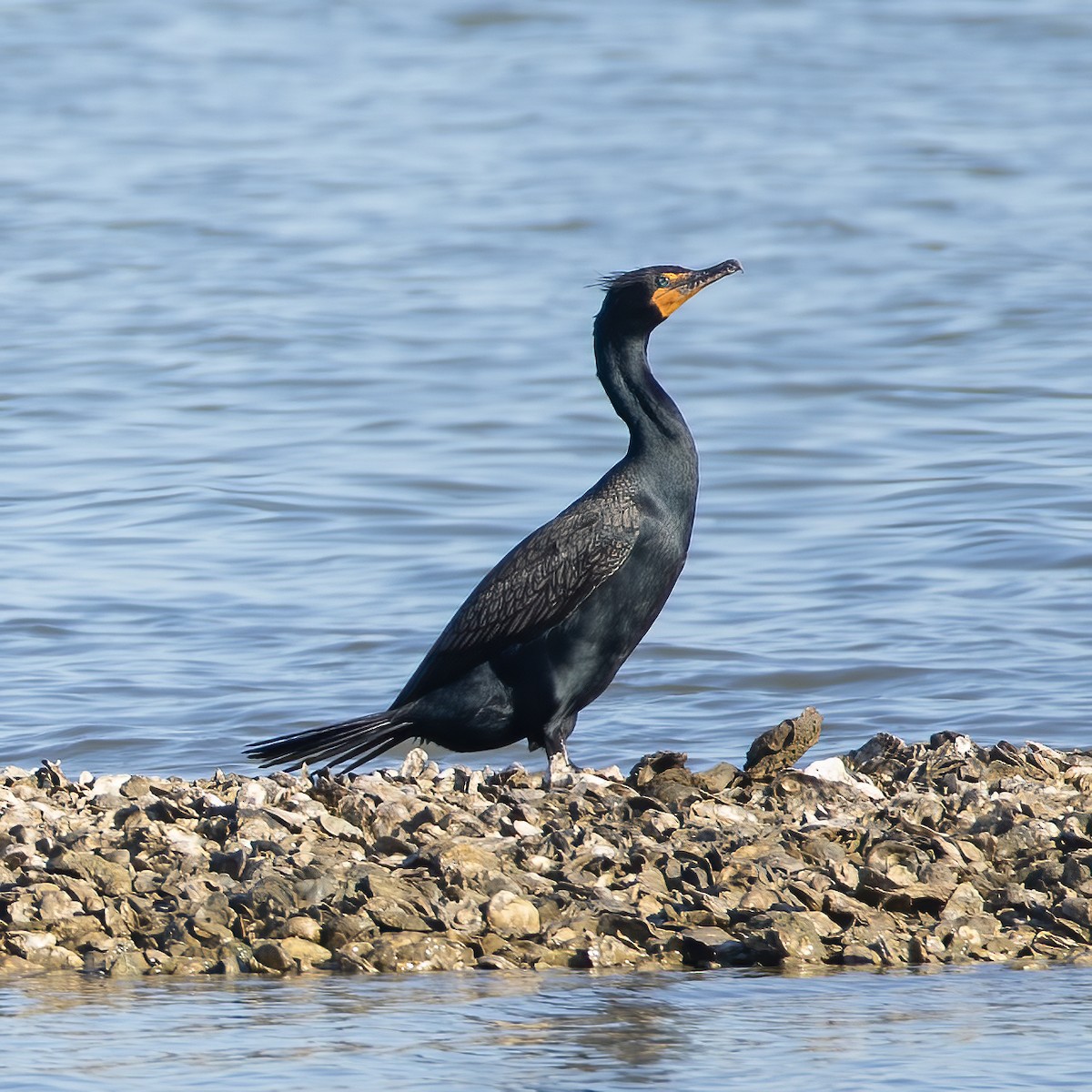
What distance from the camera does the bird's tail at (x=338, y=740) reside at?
678 centimetres

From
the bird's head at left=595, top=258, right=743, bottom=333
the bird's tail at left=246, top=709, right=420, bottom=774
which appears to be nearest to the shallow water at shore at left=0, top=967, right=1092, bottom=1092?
the bird's tail at left=246, top=709, right=420, bottom=774

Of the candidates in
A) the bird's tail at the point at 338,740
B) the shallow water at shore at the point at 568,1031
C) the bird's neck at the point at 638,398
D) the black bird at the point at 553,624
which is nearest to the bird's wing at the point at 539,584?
the black bird at the point at 553,624

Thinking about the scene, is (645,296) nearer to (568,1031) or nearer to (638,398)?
(638,398)

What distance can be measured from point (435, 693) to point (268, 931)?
172 cm

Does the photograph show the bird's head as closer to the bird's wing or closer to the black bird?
the black bird

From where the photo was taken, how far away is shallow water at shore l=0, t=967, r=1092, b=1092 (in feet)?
14.4

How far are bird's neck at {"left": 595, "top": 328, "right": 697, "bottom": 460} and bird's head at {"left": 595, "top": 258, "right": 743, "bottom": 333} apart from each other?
5 cm

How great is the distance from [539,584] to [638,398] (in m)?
0.83

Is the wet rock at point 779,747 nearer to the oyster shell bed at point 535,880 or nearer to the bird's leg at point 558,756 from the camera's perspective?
the oyster shell bed at point 535,880

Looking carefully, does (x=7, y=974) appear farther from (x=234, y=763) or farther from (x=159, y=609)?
(x=159, y=609)

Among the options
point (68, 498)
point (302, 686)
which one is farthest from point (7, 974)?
point (68, 498)

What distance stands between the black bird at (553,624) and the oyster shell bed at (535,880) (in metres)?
0.64

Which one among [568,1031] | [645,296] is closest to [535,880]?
[568,1031]

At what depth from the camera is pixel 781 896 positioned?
212 inches
